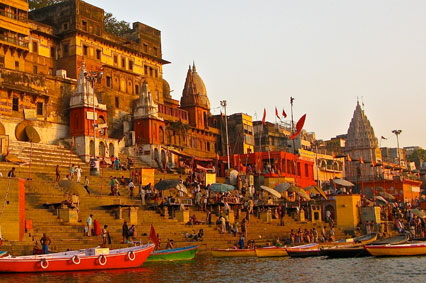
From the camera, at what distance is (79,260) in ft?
77.9

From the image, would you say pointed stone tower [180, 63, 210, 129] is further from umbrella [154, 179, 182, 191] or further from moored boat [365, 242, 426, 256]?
moored boat [365, 242, 426, 256]

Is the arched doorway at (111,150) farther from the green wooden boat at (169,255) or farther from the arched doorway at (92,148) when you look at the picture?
the green wooden boat at (169,255)

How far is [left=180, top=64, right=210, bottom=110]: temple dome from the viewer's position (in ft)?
209

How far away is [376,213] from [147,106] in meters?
19.2

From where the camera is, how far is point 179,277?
905 inches

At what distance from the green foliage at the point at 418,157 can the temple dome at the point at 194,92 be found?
63.9 metres

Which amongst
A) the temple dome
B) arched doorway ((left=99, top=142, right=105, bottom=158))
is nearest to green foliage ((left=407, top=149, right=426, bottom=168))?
the temple dome

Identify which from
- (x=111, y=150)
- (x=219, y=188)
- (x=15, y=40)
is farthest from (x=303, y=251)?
(x=15, y=40)

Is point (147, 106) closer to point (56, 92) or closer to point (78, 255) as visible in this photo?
point (56, 92)

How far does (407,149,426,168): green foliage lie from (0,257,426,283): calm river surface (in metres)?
93.9

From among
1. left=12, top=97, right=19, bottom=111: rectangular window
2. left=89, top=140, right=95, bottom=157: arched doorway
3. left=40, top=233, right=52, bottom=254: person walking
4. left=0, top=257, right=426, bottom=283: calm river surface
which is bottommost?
left=0, top=257, right=426, bottom=283: calm river surface

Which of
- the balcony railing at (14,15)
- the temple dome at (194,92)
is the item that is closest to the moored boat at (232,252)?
the balcony railing at (14,15)

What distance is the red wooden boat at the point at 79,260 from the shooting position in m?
22.8

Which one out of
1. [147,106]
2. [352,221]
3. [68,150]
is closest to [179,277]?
[68,150]
